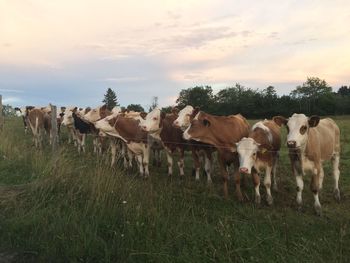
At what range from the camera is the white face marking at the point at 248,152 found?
10.4 meters

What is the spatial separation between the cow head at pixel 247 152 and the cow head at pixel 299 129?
863mm

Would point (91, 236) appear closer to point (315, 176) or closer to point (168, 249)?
point (168, 249)

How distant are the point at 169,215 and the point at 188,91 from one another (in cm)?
3838

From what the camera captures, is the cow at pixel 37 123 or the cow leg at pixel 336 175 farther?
the cow at pixel 37 123

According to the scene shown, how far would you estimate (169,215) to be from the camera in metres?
7.55

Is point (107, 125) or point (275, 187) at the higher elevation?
point (107, 125)

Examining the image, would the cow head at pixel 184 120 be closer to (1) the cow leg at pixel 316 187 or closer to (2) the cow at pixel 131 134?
(2) the cow at pixel 131 134

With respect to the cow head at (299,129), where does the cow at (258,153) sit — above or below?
below

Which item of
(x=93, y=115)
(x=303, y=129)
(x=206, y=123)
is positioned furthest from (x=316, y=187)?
(x=93, y=115)

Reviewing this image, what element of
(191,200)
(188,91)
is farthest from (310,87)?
(191,200)

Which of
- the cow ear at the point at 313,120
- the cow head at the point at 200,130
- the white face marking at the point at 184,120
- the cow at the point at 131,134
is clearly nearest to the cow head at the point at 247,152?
the cow ear at the point at 313,120

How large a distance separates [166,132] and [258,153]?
4.79m

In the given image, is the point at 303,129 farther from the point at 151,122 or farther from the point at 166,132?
the point at 166,132

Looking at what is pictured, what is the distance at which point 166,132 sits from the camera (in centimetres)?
1534
